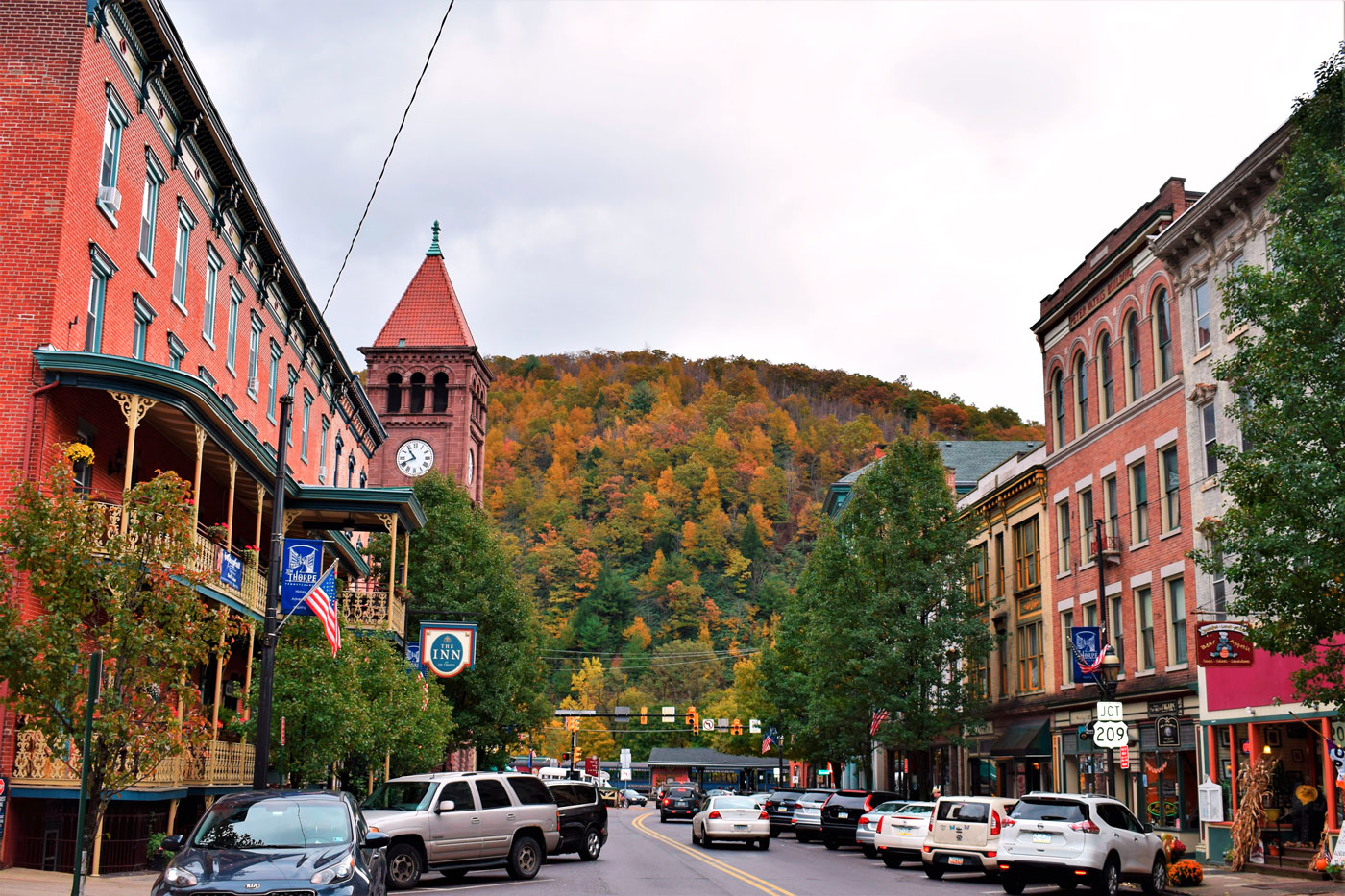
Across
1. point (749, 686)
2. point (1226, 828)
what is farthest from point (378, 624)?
point (749, 686)

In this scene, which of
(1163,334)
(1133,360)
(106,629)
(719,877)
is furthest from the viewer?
(1133,360)

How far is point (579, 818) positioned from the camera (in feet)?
94.0

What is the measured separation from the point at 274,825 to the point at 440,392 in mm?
66988

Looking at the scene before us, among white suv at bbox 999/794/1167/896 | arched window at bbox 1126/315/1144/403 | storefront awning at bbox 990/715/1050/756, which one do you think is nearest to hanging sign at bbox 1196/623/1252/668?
white suv at bbox 999/794/1167/896

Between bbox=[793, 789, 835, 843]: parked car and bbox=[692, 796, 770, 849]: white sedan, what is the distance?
18.6 feet

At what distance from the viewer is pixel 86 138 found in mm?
24359

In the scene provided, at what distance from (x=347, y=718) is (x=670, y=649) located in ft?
402

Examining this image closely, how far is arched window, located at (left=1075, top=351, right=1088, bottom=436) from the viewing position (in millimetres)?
41250

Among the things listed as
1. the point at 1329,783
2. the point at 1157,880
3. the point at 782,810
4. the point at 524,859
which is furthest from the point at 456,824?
the point at 782,810

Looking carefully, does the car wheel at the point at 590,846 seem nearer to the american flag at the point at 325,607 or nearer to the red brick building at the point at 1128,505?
the american flag at the point at 325,607

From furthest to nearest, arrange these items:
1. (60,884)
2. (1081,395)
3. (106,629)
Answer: (1081,395)
(60,884)
(106,629)

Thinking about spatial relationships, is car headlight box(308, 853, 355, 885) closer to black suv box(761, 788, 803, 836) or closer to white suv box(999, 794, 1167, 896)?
white suv box(999, 794, 1167, 896)

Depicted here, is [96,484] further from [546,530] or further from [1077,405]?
[546,530]

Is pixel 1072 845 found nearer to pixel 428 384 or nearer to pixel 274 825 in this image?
pixel 274 825
